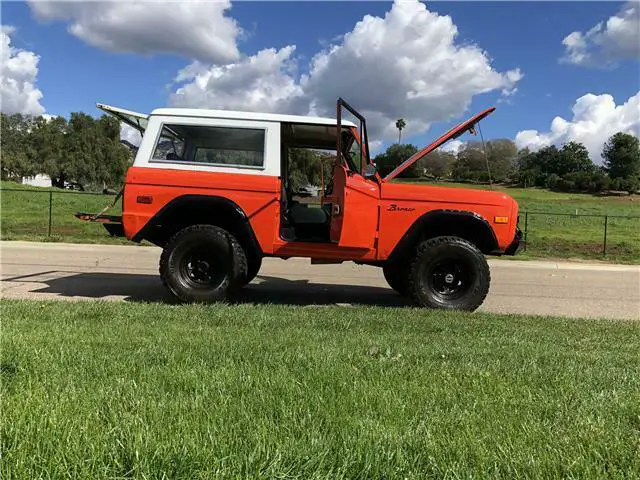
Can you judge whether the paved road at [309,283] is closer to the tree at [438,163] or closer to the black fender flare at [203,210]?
the black fender flare at [203,210]

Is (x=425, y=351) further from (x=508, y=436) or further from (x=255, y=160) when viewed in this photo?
(x=255, y=160)

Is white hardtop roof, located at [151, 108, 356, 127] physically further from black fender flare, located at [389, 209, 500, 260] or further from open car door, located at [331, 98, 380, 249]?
black fender flare, located at [389, 209, 500, 260]

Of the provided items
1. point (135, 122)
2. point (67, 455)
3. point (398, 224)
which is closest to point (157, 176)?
point (135, 122)

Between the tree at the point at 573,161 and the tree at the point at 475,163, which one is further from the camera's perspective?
the tree at the point at 573,161

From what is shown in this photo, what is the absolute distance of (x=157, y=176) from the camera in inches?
257

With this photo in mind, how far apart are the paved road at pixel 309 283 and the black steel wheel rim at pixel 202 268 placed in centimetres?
83

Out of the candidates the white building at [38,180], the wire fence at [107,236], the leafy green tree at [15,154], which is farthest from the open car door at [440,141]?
the white building at [38,180]

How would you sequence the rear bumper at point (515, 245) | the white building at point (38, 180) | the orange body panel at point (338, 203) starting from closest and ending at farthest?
the orange body panel at point (338, 203)
the rear bumper at point (515, 245)
the white building at point (38, 180)

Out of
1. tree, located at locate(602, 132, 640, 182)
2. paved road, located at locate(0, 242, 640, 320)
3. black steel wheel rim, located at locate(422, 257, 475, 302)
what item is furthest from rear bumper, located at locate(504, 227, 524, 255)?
tree, located at locate(602, 132, 640, 182)

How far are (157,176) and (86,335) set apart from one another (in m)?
2.72

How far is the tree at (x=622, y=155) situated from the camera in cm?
10106

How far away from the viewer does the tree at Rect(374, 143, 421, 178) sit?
6.89 metres

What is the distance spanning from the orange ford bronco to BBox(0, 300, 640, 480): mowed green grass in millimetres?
1642

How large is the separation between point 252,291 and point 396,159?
3068 mm
